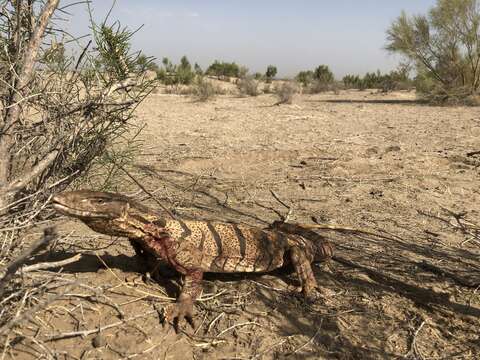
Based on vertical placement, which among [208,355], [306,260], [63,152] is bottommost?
[208,355]

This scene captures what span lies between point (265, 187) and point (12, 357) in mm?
4568

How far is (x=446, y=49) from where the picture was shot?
2142 centimetres

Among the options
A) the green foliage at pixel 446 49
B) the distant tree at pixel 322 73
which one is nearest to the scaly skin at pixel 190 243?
the green foliage at pixel 446 49

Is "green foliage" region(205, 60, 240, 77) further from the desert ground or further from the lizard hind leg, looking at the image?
the lizard hind leg

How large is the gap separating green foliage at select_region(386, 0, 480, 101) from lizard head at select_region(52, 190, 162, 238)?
19155 millimetres

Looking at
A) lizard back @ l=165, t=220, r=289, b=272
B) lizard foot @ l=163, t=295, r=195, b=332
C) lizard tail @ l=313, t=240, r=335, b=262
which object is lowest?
lizard foot @ l=163, t=295, r=195, b=332

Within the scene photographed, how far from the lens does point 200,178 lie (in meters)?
7.33

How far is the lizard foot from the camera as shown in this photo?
329 cm

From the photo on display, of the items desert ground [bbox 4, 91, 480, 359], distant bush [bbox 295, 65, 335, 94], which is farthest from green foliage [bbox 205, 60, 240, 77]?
desert ground [bbox 4, 91, 480, 359]

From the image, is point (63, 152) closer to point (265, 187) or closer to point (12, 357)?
point (12, 357)

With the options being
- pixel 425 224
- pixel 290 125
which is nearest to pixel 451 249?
pixel 425 224

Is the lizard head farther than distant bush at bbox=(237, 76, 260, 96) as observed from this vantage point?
No

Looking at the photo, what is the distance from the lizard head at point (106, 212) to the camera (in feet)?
9.75

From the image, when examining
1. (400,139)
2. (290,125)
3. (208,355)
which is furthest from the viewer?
(290,125)
